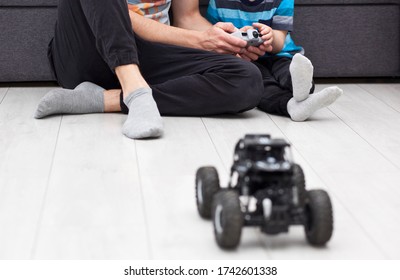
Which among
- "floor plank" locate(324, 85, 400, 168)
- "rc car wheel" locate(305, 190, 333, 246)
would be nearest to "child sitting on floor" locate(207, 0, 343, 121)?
"floor plank" locate(324, 85, 400, 168)

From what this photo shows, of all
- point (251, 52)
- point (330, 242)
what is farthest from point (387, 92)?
point (330, 242)

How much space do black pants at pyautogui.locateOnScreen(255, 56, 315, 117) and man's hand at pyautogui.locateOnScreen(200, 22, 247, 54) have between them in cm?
15

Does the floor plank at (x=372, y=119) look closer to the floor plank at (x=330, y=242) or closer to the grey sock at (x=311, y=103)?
the grey sock at (x=311, y=103)

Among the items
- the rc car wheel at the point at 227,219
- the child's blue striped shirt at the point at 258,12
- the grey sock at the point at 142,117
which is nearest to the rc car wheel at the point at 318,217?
the rc car wheel at the point at 227,219

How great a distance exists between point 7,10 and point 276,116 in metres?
0.94

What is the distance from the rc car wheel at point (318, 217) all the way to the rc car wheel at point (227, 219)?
12 cm

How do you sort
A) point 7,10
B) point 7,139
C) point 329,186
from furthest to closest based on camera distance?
point 7,10, point 7,139, point 329,186

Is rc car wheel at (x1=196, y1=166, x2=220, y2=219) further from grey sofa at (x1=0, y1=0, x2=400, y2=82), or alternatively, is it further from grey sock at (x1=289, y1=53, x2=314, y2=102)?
grey sofa at (x1=0, y1=0, x2=400, y2=82)

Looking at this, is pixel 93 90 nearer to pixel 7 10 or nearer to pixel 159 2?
pixel 159 2

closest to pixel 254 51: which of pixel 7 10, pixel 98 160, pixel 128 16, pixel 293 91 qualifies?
pixel 293 91

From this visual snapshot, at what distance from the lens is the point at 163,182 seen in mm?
1586

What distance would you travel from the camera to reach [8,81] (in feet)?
8.29

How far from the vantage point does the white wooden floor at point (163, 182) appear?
4.19ft

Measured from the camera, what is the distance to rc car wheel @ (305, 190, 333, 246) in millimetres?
1230
